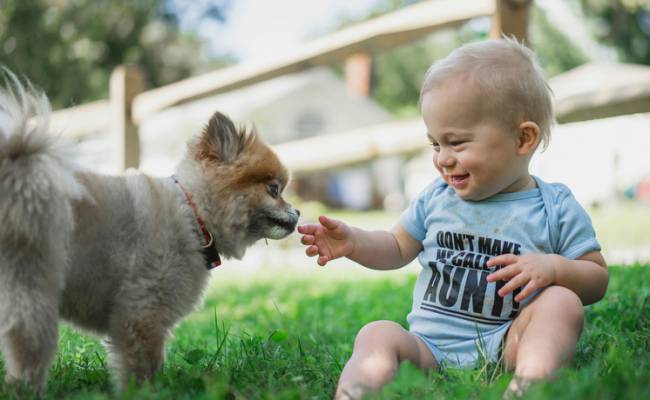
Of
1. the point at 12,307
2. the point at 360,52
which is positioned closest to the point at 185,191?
the point at 12,307

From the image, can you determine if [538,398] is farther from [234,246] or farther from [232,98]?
[232,98]

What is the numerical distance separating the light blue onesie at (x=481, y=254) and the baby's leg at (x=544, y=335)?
0.26 feet

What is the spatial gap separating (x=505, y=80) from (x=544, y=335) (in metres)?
0.92

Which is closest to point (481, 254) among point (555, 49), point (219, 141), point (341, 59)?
point (219, 141)

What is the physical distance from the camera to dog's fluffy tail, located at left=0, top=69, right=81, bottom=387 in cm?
210

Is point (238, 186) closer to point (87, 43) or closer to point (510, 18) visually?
point (510, 18)

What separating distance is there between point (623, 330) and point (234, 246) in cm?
175

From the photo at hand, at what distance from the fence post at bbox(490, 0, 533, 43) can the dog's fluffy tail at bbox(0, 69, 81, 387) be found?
300 centimetres

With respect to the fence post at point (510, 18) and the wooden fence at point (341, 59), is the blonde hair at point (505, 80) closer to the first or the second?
the wooden fence at point (341, 59)

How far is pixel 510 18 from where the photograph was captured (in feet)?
14.3

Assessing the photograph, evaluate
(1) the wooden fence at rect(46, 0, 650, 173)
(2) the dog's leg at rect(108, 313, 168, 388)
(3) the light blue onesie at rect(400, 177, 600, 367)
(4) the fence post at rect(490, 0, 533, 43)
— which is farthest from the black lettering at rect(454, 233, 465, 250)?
(4) the fence post at rect(490, 0, 533, 43)

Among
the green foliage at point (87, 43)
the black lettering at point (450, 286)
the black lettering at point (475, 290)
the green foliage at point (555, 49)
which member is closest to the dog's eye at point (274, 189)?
the black lettering at point (450, 286)

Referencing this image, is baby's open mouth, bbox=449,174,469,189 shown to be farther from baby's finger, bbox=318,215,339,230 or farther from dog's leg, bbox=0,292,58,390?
dog's leg, bbox=0,292,58,390

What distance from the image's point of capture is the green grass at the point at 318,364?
1.95 meters
